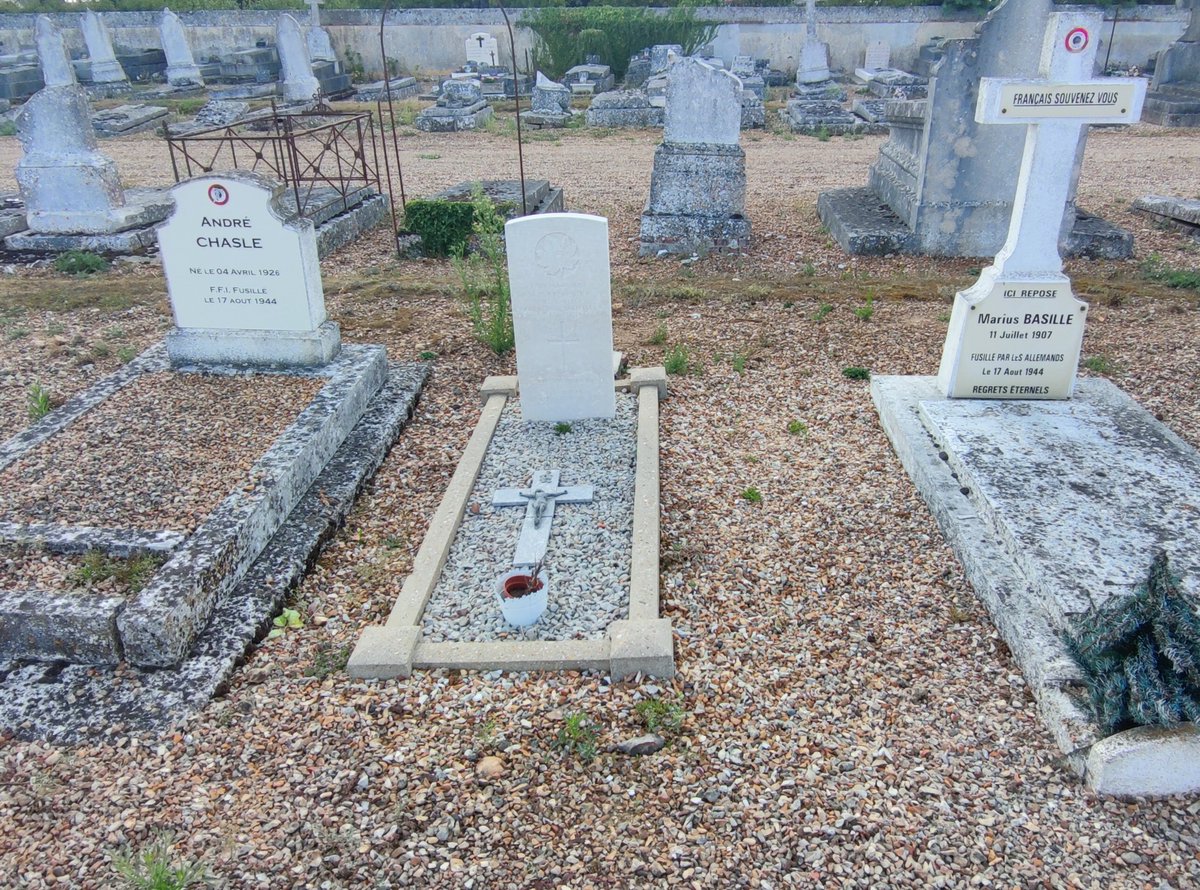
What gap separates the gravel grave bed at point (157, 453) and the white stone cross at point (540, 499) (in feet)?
4.52

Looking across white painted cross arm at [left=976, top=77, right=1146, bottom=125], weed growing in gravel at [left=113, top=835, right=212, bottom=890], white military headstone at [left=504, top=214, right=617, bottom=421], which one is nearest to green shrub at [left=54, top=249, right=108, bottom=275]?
white military headstone at [left=504, top=214, right=617, bottom=421]

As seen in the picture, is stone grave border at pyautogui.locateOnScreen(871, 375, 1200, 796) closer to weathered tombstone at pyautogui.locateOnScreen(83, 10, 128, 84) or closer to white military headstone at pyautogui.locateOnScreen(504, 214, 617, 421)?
white military headstone at pyautogui.locateOnScreen(504, 214, 617, 421)

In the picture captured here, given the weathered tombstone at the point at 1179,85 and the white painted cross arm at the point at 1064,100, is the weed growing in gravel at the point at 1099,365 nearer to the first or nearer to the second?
the white painted cross arm at the point at 1064,100

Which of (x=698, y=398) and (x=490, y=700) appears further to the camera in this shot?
(x=698, y=398)

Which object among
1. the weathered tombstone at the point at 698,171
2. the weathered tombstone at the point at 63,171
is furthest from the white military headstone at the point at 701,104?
the weathered tombstone at the point at 63,171

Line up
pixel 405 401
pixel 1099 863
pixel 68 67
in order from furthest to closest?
pixel 68 67, pixel 405 401, pixel 1099 863

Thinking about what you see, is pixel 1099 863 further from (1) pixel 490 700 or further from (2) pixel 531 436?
(2) pixel 531 436

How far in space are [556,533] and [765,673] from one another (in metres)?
1.34

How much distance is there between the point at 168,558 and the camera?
4.01m

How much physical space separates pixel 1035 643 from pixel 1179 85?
62.5 ft

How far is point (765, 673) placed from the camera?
3547 millimetres

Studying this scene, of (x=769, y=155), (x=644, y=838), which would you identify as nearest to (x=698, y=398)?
(x=644, y=838)

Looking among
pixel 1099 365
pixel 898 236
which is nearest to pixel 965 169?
pixel 898 236

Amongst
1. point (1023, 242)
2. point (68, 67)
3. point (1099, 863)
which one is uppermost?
point (68, 67)
